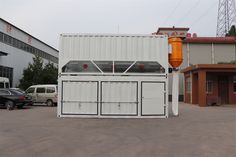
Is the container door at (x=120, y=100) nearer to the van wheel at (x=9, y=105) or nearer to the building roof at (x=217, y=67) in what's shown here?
the van wheel at (x=9, y=105)

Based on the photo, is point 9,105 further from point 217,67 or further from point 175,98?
point 217,67

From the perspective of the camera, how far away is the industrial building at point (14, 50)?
40.7m

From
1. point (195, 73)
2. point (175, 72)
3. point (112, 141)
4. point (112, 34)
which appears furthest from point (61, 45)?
point (195, 73)

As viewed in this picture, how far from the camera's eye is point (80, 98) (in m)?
18.6

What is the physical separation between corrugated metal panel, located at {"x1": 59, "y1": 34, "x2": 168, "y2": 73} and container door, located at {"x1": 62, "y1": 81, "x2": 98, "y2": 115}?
1.51m

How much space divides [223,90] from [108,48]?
67.0 ft

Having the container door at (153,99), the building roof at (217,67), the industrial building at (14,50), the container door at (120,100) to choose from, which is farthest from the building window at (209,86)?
the industrial building at (14,50)

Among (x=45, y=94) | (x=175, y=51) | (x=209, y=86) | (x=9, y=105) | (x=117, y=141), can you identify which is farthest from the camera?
(x=209, y=86)

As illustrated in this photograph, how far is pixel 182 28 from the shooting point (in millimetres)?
52625

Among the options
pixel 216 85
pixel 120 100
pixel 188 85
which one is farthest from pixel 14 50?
pixel 120 100

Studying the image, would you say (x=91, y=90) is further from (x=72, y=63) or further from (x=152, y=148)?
(x=152, y=148)

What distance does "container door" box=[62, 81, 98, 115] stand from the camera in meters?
18.6

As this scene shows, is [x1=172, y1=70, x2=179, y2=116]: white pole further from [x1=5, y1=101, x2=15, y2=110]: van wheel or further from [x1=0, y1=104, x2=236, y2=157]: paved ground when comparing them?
[x1=5, y1=101, x2=15, y2=110]: van wheel

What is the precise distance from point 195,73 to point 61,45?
61.9 feet
